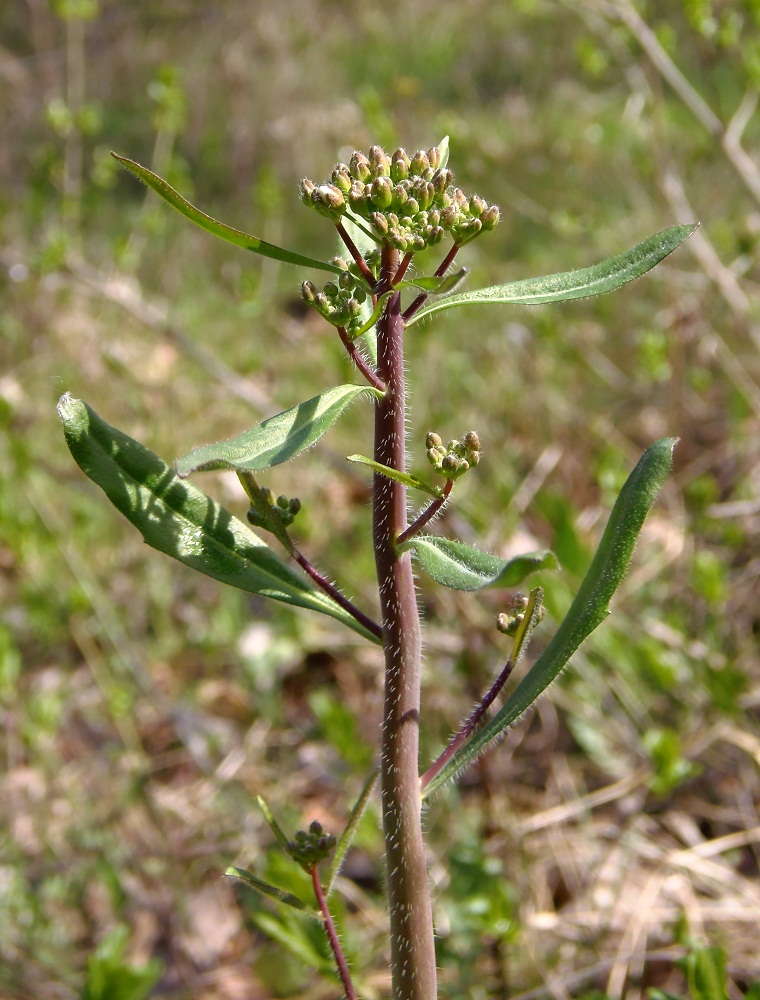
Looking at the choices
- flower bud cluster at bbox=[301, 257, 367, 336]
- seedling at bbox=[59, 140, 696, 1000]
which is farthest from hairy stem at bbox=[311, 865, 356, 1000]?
flower bud cluster at bbox=[301, 257, 367, 336]

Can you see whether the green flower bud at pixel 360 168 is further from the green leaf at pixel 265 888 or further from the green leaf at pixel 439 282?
the green leaf at pixel 265 888

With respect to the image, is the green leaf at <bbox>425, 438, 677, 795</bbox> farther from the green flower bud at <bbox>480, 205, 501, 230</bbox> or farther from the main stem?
the green flower bud at <bbox>480, 205, 501, 230</bbox>

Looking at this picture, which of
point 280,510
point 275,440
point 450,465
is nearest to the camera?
point 275,440

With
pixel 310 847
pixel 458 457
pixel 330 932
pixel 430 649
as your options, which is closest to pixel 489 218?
pixel 458 457

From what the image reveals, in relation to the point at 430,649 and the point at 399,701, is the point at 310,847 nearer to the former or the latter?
the point at 399,701

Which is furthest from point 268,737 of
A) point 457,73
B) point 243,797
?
point 457,73

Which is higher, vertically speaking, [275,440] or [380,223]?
[380,223]

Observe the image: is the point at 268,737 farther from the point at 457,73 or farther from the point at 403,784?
the point at 457,73
